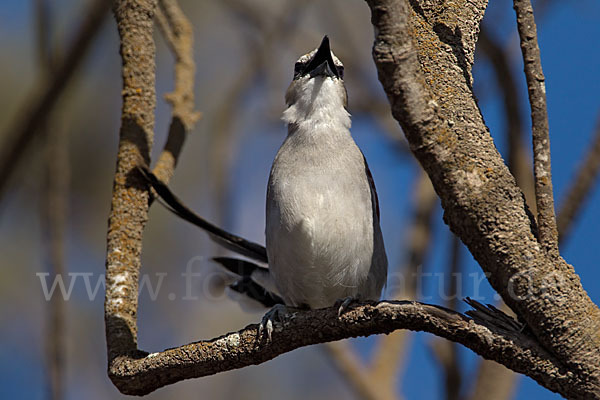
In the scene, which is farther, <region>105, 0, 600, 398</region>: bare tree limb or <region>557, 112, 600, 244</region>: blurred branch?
<region>557, 112, 600, 244</region>: blurred branch

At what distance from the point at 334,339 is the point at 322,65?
2163 millimetres

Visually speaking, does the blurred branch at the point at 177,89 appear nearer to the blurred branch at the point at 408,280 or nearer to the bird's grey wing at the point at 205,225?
the bird's grey wing at the point at 205,225

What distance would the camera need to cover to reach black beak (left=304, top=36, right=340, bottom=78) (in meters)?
4.21

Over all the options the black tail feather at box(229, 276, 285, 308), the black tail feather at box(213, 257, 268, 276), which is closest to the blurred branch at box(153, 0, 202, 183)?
the black tail feather at box(213, 257, 268, 276)

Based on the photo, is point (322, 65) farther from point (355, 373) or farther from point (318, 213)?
point (355, 373)

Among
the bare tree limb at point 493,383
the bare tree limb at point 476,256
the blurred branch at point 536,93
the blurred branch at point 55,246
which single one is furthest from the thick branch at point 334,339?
the bare tree limb at point 493,383

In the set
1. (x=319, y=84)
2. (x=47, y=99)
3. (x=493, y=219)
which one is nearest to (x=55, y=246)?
(x=47, y=99)

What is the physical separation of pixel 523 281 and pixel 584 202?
1.92 metres

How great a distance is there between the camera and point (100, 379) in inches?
334

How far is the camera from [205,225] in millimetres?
3518

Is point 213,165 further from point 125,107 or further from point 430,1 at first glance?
point 430,1

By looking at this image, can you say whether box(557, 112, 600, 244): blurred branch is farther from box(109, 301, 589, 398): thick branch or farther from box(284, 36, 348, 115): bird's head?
box(109, 301, 589, 398): thick branch

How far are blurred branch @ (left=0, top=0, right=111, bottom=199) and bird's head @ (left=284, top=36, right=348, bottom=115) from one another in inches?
47.4

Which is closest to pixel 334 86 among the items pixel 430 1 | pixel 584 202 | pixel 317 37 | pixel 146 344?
pixel 584 202
